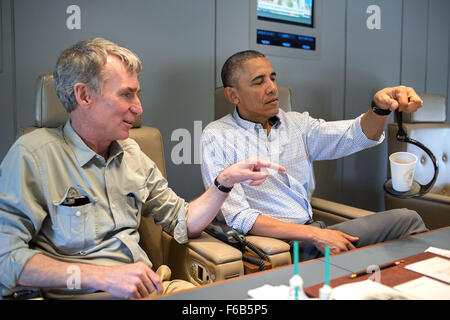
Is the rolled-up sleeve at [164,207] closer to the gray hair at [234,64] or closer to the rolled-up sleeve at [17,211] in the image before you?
the rolled-up sleeve at [17,211]

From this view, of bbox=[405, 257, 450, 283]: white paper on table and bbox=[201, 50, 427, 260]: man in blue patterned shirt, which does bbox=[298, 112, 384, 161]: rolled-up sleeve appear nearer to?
bbox=[201, 50, 427, 260]: man in blue patterned shirt

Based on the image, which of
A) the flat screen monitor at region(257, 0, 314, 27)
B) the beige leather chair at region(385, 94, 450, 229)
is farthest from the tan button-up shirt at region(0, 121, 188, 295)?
the beige leather chair at region(385, 94, 450, 229)

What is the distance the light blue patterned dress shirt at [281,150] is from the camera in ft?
5.52

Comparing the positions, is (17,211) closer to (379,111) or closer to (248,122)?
(248,122)

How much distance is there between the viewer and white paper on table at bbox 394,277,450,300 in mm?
811

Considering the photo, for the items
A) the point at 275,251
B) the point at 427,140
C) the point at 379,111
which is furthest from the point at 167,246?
the point at 427,140

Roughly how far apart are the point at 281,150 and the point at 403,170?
0.71m

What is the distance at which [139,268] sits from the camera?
1.01 metres

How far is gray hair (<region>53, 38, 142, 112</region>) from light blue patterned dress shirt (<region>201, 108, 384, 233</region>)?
61 centimetres

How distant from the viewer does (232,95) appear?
1872 mm

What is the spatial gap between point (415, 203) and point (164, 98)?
1.57 metres

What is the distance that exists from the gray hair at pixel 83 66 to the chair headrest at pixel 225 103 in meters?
0.80

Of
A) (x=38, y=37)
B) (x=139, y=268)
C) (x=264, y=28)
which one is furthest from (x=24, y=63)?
(x=264, y=28)
